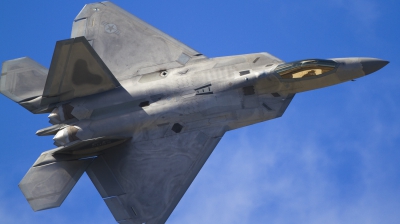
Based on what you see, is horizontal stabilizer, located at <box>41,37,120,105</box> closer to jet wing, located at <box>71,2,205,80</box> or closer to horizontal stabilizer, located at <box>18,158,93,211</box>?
jet wing, located at <box>71,2,205,80</box>

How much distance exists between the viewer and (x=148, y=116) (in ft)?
79.0

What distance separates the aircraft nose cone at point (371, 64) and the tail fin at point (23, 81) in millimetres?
10952

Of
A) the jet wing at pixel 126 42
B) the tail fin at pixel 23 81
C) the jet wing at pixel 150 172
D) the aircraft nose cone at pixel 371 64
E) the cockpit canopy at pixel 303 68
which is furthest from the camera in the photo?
the jet wing at pixel 126 42

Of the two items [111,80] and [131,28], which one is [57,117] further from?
[131,28]

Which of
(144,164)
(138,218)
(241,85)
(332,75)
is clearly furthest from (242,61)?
(138,218)

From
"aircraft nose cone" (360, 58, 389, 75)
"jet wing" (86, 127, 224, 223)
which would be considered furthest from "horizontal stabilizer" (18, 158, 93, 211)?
"aircraft nose cone" (360, 58, 389, 75)

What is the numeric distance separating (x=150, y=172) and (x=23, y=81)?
5622 mm

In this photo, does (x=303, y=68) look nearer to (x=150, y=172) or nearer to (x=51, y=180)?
(x=150, y=172)

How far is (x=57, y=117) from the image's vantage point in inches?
960

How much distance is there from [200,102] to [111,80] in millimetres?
3070

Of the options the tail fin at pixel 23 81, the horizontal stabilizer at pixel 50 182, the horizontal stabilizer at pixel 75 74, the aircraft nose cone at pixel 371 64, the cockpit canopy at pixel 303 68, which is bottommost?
the aircraft nose cone at pixel 371 64

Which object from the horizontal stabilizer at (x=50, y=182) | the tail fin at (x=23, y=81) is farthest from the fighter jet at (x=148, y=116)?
the tail fin at (x=23, y=81)

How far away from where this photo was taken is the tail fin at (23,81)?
25062 mm

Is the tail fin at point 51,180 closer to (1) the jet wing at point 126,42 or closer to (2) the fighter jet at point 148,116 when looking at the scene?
(2) the fighter jet at point 148,116
